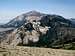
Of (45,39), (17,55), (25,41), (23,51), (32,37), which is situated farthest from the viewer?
(45,39)

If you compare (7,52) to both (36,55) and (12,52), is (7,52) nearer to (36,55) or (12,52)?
(12,52)

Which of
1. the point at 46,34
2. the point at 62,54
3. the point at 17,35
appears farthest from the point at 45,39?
the point at 62,54

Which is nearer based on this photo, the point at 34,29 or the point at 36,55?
the point at 36,55

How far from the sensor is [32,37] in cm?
11362

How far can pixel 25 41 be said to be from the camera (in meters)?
104

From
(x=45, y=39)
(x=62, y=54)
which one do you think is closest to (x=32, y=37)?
(x=45, y=39)

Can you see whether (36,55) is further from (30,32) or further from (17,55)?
(30,32)

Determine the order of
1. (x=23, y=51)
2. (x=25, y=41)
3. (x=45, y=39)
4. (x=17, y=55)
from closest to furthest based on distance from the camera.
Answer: (x=17, y=55) → (x=23, y=51) → (x=25, y=41) → (x=45, y=39)

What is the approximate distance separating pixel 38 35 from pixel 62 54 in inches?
3662

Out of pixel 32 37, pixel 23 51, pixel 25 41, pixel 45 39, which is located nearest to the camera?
pixel 23 51

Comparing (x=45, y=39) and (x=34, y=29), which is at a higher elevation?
(x=34, y=29)

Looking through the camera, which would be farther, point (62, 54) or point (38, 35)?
point (38, 35)

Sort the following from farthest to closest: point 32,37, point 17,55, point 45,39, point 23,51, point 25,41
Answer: point 45,39 < point 32,37 < point 25,41 < point 23,51 < point 17,55

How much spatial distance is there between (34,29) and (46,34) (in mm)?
11204
